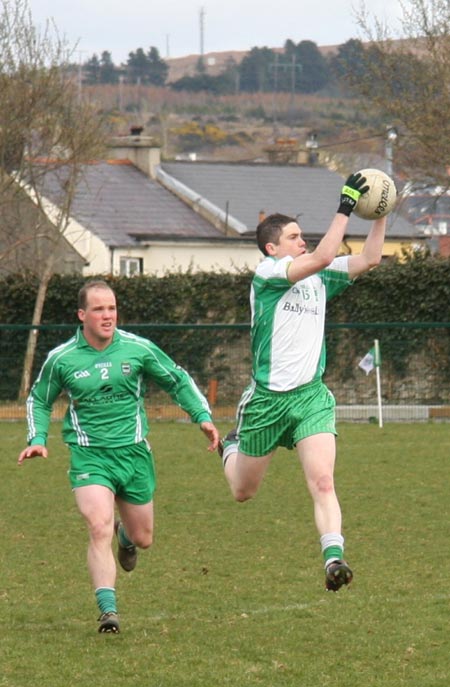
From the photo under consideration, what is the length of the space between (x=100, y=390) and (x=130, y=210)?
128 feet

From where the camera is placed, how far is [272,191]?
50.7 meters

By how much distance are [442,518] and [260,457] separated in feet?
Result: 16.2

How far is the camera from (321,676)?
22.6 ft

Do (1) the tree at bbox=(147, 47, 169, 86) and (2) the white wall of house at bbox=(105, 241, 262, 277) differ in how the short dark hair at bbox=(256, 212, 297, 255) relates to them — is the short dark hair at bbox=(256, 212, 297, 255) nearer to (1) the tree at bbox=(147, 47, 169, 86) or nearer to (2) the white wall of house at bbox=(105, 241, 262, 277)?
(2) the white wall of house at bbox=(105, 241, 262, 277)

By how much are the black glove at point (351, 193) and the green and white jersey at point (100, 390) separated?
1428 mm

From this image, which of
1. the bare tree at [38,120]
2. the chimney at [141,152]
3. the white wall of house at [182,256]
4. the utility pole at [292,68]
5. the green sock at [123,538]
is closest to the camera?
the green sock at [123,538]

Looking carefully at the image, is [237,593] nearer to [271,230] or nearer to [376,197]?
[271,230]

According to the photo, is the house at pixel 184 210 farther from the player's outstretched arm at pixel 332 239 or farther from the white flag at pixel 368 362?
the player's outstretched arm at pixel 332 239

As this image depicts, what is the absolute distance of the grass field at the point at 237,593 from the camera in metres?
7.12

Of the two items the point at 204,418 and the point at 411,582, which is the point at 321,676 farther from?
the point at 411,582

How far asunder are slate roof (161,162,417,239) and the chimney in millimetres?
535

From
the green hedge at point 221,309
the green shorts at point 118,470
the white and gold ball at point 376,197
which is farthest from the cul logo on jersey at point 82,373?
the green hedge at point 221,309

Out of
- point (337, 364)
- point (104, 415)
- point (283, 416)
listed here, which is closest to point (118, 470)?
point (104, 415)

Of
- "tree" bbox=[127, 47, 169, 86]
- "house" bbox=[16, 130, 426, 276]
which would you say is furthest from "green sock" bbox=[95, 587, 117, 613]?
"tree" bbox=[127, 47, 169, 86]
